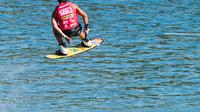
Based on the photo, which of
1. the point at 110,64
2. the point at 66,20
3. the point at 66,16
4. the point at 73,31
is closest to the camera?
the point at 66,16

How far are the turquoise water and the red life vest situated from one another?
4.35m

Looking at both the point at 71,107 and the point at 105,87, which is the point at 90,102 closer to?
the point at 71,107

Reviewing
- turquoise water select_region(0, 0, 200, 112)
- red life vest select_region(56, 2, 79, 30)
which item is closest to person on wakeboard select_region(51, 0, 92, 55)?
red life vest select_region(56, 2, 79, 30)

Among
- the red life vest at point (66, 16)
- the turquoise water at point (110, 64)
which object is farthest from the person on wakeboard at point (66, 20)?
the turquoise water at point (110, 64)

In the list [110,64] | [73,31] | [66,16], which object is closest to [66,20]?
[66,16]

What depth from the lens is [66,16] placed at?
3628 cm

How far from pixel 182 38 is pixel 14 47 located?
37.3ft

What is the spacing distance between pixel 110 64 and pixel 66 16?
16017mm

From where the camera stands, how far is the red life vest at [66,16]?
36.3 meters

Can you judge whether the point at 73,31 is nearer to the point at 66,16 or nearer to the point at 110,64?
the point at 66,16

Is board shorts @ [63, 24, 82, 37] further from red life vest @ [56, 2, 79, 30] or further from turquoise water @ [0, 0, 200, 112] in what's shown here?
turquoise water @ [0, 0, 200, 112]

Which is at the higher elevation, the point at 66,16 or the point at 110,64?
the point at 66,16

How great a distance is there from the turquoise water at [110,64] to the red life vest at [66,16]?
4.35 metres

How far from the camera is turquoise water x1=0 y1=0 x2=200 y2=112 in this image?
41.6m
